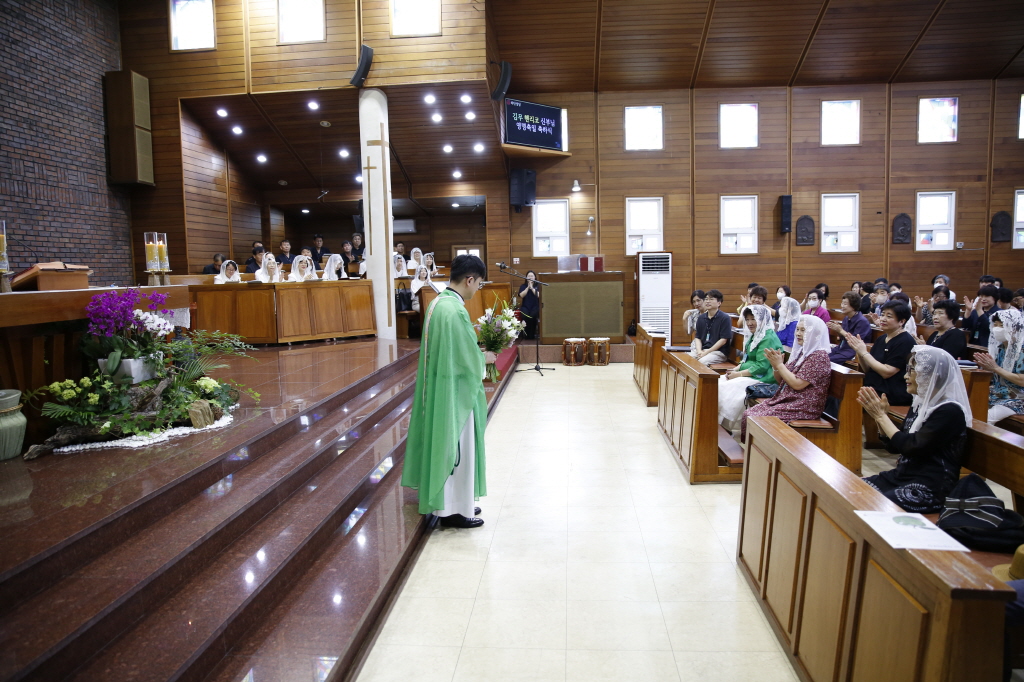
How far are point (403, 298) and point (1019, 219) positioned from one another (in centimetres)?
1239

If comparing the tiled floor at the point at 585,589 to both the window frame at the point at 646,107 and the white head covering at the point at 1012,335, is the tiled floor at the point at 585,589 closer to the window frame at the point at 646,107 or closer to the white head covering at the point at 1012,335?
the white head covering at the point at 1012,335

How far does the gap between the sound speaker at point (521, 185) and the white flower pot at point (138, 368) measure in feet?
30.2

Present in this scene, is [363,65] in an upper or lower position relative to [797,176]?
upper

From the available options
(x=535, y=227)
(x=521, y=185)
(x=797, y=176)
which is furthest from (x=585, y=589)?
(x=797, y=176)

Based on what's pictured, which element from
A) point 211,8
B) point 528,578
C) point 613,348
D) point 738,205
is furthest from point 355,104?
point 528,578

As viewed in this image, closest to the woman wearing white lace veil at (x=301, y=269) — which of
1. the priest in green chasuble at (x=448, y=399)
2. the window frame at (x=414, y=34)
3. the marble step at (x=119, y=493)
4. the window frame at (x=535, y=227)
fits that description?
the window frame at (x=414, y=34)

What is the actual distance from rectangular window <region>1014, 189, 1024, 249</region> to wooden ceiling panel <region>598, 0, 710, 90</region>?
7.07 meters

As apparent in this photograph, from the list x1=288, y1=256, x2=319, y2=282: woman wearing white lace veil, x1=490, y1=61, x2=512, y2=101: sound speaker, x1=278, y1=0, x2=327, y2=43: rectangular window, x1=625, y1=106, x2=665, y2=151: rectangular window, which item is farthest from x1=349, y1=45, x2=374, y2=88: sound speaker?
x1=625, y1=106, x2=665, y2=151: rectangular window

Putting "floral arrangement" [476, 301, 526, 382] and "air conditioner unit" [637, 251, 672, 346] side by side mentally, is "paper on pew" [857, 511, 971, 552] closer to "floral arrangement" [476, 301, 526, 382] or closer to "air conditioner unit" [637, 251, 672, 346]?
"floral arrangement" [476, 301, 526, 382]

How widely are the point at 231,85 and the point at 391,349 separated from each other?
5.32 m

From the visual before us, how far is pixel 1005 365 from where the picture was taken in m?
4.66

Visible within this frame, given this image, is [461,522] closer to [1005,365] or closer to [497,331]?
[497,331]

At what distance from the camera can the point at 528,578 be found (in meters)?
3.14

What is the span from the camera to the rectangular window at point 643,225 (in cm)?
1269
